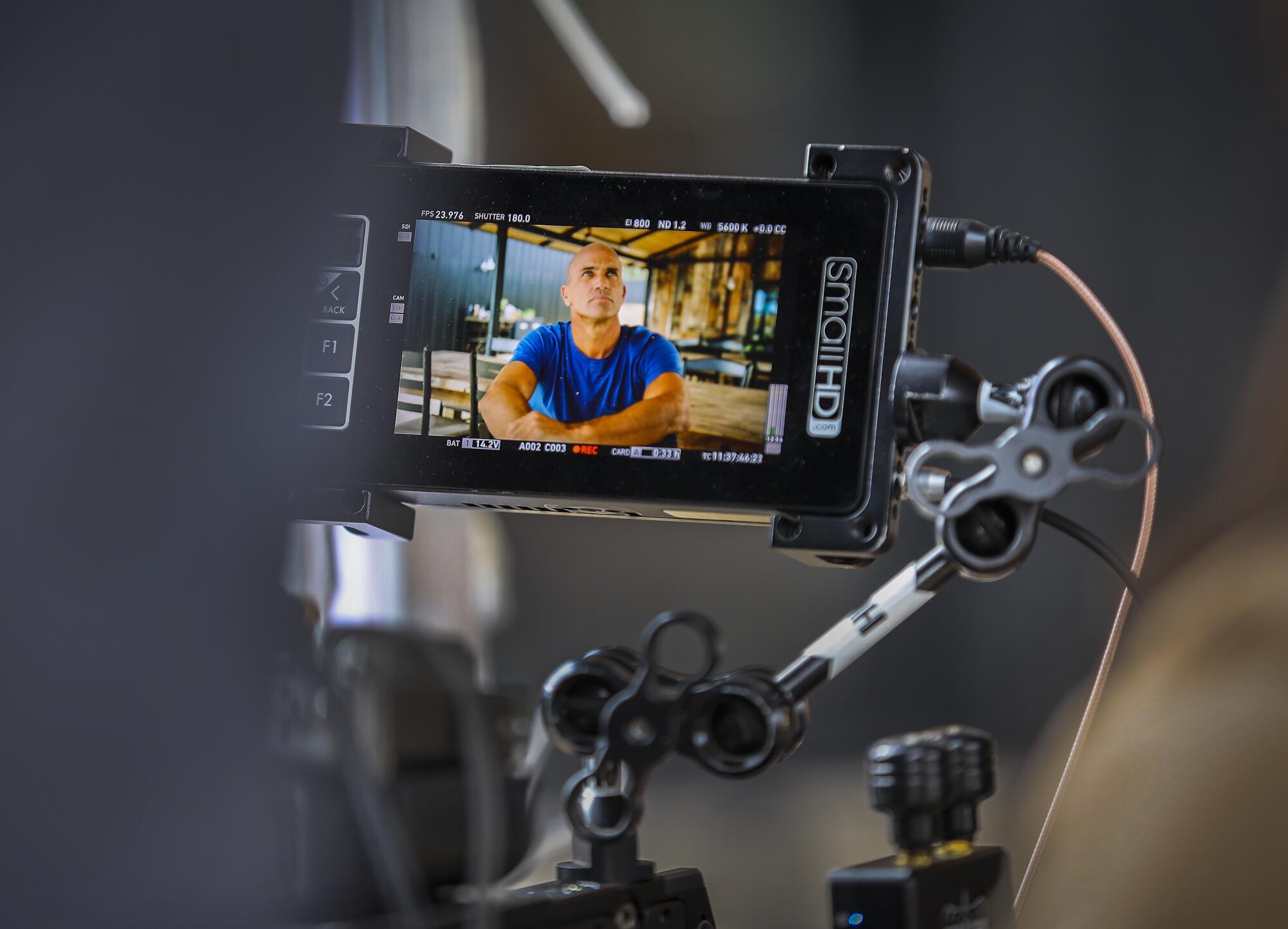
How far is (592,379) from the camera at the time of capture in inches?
23.2

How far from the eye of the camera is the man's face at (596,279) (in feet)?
1.95

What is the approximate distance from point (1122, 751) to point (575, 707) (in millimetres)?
293

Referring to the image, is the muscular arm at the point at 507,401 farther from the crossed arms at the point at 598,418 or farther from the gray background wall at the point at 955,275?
the gray background wall at the point at 955,275

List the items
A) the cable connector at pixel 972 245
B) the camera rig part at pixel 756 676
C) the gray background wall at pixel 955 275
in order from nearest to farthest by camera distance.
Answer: the camera rig part at pixel 756 676 < the cable connector at pixel 972 245 < the gray background wall at pixel 955 275

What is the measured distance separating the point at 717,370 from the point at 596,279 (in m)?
0.08

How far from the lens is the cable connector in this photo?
548 millimetres

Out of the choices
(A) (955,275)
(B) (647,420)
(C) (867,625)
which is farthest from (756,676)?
(A) (955,275)

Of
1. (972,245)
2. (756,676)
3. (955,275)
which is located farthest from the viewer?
(955,275)

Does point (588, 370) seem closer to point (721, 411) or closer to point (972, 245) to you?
point (721, 411)

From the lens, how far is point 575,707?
0.45 meters

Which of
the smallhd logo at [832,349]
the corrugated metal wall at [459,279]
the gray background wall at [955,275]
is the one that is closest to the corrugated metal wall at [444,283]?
the corrugated metal wall at [459,279]

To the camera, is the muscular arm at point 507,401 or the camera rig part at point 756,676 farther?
the muscular arm at point 507,401

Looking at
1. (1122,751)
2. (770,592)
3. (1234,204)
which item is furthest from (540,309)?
(1234,204)

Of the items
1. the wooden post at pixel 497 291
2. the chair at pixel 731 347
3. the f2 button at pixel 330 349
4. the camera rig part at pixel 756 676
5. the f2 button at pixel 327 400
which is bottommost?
the camera rig part at pixel 756 676
